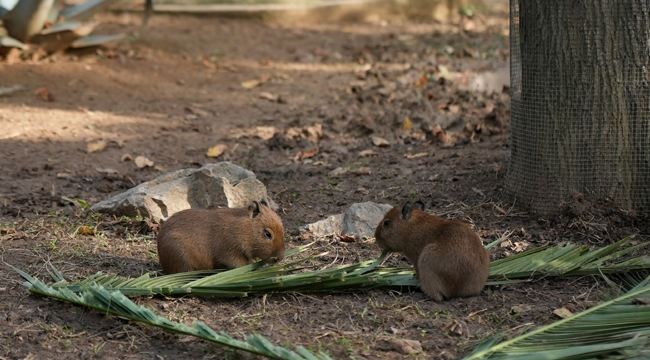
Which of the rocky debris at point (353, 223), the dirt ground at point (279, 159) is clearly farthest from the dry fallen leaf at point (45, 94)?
the rocky debris at point (353, 223)

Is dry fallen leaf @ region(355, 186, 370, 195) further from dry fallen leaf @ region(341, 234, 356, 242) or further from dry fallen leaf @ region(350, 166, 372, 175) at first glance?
dry fallen leaf @ region(341, 234, 356, 242)

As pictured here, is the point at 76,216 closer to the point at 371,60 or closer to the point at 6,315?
the point at 6,315

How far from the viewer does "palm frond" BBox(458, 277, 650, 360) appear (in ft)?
11.5

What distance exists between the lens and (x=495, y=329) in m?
4.09

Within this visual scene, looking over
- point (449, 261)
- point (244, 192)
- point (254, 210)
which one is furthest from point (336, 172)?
point (449, 261)

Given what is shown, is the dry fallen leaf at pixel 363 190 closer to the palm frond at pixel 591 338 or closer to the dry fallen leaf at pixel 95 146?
the palm frond at pixel 591 338

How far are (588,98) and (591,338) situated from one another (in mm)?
2211

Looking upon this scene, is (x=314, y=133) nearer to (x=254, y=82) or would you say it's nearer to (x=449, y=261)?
(x=254, y=82)

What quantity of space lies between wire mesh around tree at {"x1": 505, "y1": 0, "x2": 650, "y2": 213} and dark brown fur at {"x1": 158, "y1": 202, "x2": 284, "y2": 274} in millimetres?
2109

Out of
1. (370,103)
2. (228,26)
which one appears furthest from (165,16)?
(370,103)

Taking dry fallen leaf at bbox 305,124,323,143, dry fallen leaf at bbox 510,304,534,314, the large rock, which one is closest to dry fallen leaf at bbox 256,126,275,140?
dry fallen leaf at bbox 305,124,323,143

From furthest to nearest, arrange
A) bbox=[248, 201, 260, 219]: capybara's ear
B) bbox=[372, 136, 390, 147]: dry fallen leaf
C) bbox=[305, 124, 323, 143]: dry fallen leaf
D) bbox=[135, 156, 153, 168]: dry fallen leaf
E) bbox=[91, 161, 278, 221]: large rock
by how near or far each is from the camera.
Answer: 1. bbox=[305, 124, 323, 143]: dry fallen leaf
2. bbox=[372, 136, 390, 147]: dry fallen leaf
3. bbox=[135, 156, 153, 168]: dry fallen leaf
4. bbox=[91, 161, 278, 221]: large rock
5. bbox=[248, 201, 260, 219]: capybara's ear

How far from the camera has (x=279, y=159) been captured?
7.58m

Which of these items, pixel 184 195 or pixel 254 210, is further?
pixel 184 195
